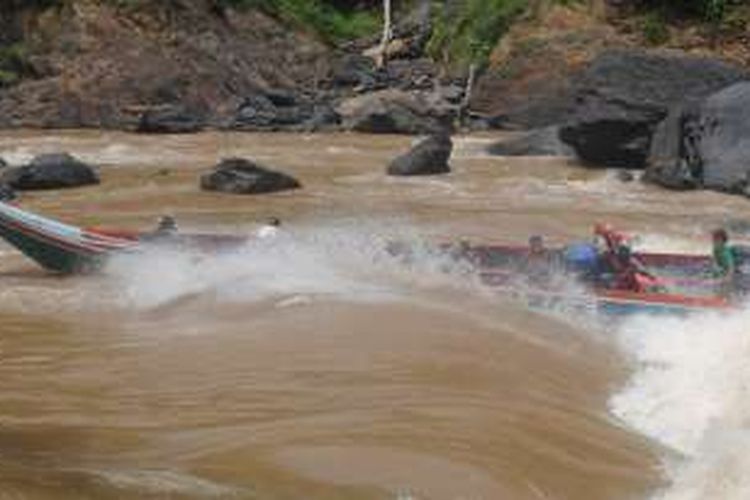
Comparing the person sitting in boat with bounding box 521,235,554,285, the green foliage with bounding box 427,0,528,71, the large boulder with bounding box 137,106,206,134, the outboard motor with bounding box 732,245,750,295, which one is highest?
the green foliage with bounding box 427,0,528,71

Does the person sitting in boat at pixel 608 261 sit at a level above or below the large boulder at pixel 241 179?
above

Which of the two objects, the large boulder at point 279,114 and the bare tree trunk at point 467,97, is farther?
the bare tree trunk at point 467,97

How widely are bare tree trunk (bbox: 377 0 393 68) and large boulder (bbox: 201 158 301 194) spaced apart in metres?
16.5

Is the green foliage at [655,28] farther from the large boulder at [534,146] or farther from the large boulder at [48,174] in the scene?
the large boulder at [48,174]

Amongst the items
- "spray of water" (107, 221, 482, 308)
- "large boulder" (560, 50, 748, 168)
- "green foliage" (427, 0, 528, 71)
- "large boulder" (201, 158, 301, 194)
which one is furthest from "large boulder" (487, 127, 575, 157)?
"spray of water" (107, 221, 482, 308)

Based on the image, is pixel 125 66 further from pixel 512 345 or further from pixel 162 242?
pixel 512 345

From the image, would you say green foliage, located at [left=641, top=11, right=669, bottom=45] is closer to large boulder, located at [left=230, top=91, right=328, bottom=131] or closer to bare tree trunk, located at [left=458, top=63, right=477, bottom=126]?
bare tree trunk, located at [left=458, top=63, right=477, bottom=126]

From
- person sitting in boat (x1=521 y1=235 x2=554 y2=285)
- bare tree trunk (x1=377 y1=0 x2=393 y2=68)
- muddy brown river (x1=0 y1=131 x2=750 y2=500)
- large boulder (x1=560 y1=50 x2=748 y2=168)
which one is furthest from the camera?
bare tree trunk (x1=377 y1=0 x2=393 y2=68)

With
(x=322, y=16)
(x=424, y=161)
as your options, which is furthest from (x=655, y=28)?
(x=322, y=16)

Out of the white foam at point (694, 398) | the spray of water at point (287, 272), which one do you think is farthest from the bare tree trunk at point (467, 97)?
the white foam at point (694, 398)

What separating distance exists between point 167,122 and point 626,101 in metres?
10.7

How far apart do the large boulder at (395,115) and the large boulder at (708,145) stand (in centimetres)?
786

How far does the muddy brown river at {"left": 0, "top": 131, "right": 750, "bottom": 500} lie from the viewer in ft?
25.0

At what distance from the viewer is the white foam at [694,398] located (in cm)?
771
